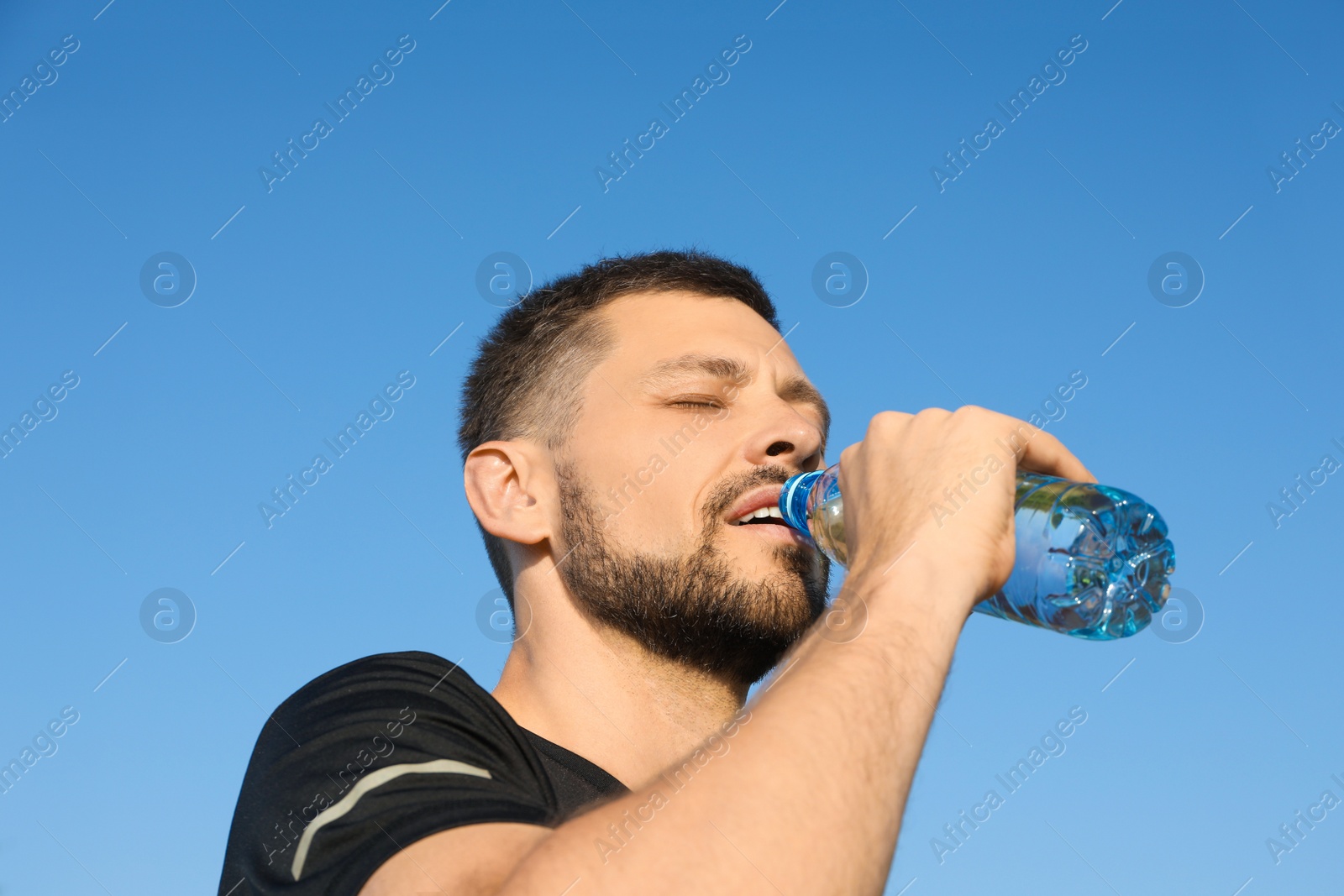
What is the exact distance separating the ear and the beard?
0.23 meters

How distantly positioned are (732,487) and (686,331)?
0.65m

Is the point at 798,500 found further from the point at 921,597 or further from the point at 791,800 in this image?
the point at 791,800

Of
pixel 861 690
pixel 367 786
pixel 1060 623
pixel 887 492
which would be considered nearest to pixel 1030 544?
pixel 1060 623

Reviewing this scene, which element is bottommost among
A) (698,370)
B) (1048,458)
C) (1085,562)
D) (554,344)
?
(1085,562)

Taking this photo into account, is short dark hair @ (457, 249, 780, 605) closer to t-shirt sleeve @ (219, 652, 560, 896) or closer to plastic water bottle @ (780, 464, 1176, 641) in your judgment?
t-shirt sleeve @ (219, 652, 560, 896)

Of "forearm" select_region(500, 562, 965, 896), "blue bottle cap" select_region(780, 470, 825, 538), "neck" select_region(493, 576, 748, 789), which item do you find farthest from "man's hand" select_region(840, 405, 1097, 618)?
"neck" select_region(493, 576, 748, 789)

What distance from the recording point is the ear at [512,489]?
114 inches

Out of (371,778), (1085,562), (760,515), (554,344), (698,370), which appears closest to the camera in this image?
(371,778)

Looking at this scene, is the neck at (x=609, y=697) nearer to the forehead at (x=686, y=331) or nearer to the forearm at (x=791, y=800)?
the forehead at (x=686, y=331)

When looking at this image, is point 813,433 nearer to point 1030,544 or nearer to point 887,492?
point 1030,544

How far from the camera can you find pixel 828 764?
130 cm

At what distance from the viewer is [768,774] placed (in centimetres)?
128

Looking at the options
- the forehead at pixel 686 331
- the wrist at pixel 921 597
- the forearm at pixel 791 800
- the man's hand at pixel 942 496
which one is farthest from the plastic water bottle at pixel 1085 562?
the forehead at pixel 686 331

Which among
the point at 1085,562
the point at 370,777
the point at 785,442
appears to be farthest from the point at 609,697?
the point at 1085,562
